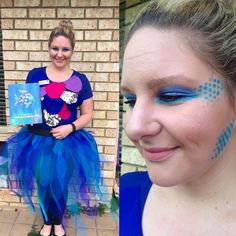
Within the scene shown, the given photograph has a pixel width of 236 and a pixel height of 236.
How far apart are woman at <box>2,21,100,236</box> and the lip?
4.41ft

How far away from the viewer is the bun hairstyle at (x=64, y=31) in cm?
189

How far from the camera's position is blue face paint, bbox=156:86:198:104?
547 millimetres

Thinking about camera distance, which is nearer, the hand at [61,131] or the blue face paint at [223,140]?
the blue face paint at [223,140]

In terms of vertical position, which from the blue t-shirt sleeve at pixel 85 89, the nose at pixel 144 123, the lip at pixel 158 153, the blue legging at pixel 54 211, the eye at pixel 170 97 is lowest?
the blue legging at pixel 54 211

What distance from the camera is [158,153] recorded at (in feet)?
1.92

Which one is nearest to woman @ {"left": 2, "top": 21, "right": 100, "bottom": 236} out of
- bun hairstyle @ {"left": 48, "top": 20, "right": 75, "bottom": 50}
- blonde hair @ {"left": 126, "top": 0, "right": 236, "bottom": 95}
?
bun hairstyle @ {"left": 48, "top": 20, "right": 75, "bottom": 50}

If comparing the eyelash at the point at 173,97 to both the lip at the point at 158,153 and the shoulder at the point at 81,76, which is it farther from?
the shoulder at the point at 81,76

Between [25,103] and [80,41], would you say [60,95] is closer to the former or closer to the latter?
[25,103]

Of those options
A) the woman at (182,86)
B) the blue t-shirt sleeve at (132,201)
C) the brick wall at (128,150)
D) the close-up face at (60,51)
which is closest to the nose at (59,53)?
the close-up face at (60,51)

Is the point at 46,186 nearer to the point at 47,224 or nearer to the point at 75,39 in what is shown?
the point at 47,224

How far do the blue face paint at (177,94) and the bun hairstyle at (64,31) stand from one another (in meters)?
1.47

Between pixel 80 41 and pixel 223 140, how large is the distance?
1591 millimetres

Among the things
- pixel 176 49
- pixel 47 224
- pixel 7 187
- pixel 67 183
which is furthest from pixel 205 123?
pixel 7 187

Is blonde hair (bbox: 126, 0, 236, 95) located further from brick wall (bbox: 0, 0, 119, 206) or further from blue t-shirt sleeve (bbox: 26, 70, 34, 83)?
blue t-shirt sleeve (bbox: 26, 70, 34, 83)
